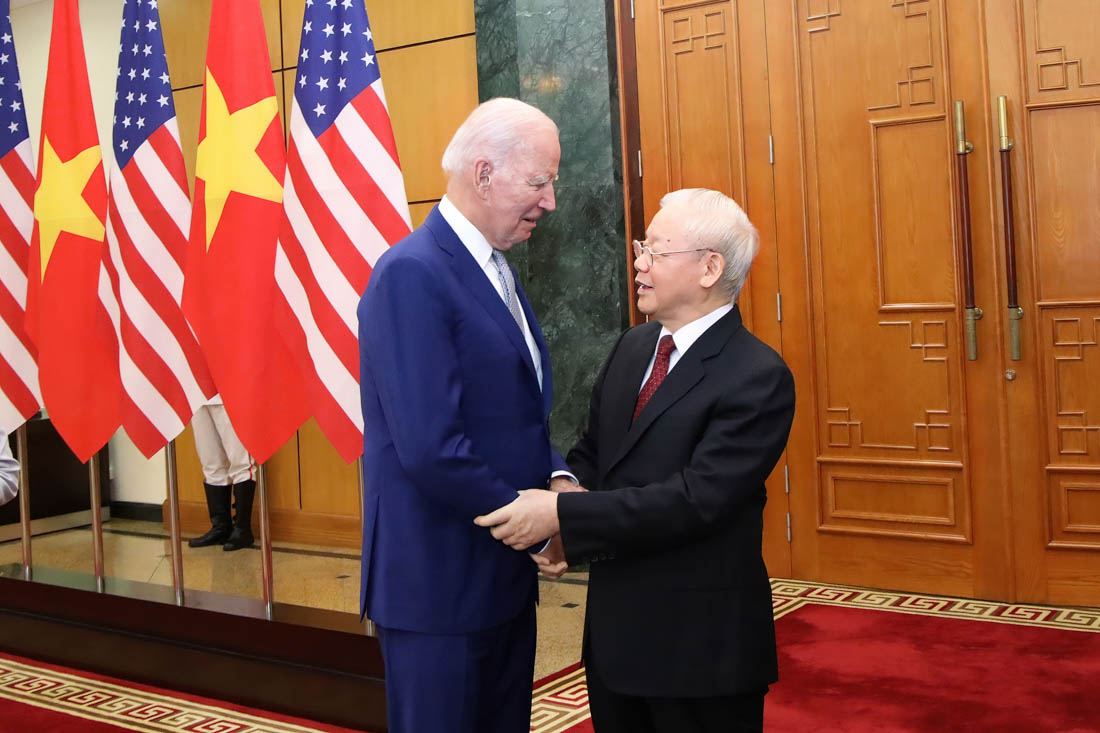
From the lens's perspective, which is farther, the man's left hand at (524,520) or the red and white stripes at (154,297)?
the red and white stripes at (154,297)

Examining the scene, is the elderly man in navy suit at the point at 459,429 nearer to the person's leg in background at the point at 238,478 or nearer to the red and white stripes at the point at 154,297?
the red and white stripes at the point at 154,297

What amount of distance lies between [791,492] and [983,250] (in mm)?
1313

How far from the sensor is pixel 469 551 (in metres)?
1.82

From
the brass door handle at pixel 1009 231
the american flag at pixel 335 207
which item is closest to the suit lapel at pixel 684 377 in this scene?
the american flag at pixel 335 207

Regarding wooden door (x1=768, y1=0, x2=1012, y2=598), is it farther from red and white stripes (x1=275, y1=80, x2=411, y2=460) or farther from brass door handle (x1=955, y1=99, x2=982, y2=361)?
red and white stripes (x1=275, y1=80, x2=411, y2=460)

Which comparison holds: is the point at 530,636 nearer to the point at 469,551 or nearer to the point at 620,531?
the point at 469,551

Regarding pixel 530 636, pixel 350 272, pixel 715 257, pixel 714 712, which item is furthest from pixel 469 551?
pixel 350 272

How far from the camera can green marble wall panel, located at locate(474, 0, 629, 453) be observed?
4906 millimetres

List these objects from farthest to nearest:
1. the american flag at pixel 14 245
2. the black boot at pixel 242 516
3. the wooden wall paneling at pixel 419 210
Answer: the black boot at pixel 242 516, the wooden wall paneling at pixel 419 210, the american flag at pixel 14 245

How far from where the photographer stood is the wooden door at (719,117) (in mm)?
4676

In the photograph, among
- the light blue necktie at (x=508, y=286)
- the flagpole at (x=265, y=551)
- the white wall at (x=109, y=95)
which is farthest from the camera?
the white wall at (x=109, y=95)

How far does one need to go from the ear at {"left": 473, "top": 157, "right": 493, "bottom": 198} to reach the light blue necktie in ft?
0.38

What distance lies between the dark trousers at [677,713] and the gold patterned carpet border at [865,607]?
1375 millimetres

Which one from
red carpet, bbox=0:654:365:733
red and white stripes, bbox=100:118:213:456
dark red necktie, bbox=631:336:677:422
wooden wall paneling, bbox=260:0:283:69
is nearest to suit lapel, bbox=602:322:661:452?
dark red necktie, bbox=631:336:677:422
